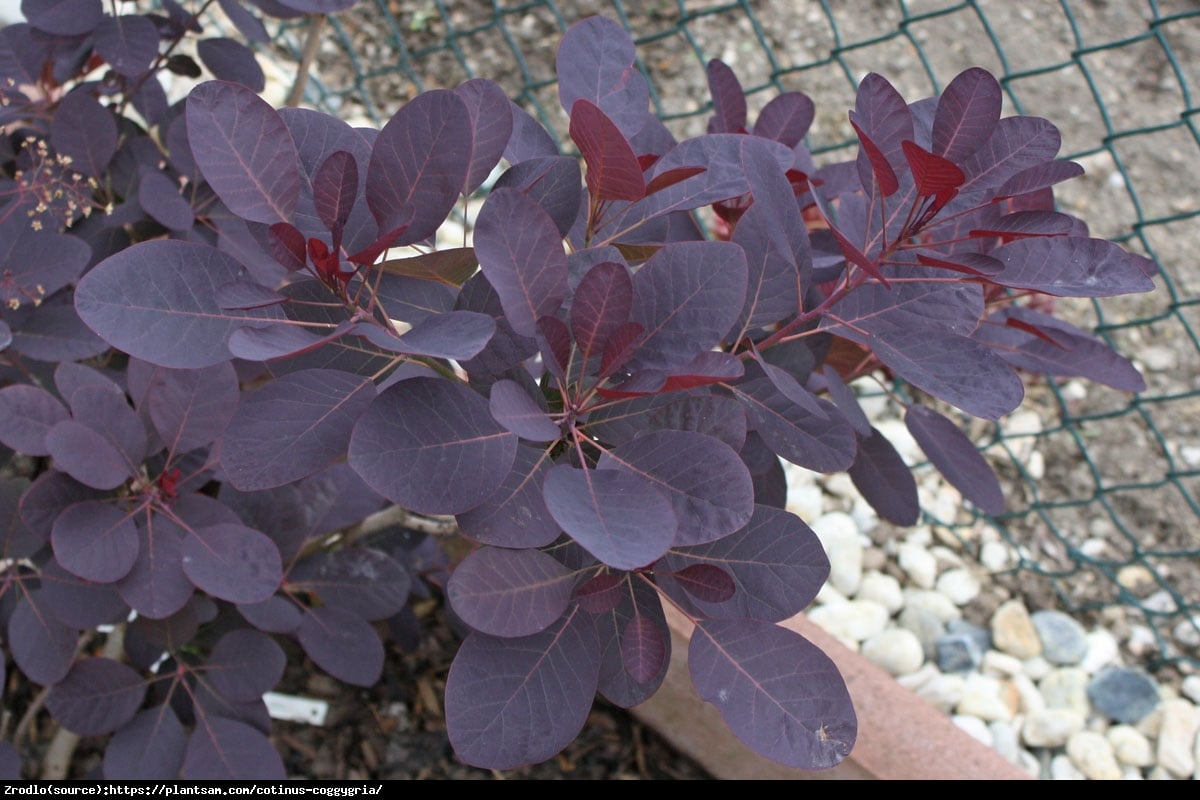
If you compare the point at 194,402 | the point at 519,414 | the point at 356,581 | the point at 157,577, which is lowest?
the point at 356,581

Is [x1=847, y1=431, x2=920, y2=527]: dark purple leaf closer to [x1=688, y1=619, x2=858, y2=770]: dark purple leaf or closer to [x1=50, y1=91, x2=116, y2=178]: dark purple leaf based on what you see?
[x1=688, y1=619, x2=858, y2=770]: dark purple leaf

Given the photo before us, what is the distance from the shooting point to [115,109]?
5.01 feet

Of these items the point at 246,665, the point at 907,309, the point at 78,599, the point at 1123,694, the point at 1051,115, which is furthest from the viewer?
the point at 1051,115

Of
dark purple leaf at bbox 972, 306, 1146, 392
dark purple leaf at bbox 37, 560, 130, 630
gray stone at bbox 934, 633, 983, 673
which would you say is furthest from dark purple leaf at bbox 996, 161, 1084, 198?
gray stone at bbox 934, 633, 983, 673

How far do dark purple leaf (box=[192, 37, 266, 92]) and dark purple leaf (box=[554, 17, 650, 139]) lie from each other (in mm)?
712

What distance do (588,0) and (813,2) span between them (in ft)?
2.41

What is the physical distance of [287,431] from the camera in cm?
84

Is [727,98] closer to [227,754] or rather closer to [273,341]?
[273,341]

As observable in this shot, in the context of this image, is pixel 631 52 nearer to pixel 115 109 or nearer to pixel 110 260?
pixel 110 260

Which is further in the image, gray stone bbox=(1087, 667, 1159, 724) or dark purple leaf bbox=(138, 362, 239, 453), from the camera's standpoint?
gray stone bbox=(1087, 667, 1159, 724)

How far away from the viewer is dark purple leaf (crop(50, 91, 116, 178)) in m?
1.33

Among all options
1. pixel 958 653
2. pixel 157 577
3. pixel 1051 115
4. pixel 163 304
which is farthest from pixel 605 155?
pixel 1051 115

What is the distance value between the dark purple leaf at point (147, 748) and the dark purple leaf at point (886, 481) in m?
0.93

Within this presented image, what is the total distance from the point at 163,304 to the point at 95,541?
15.3 inches
